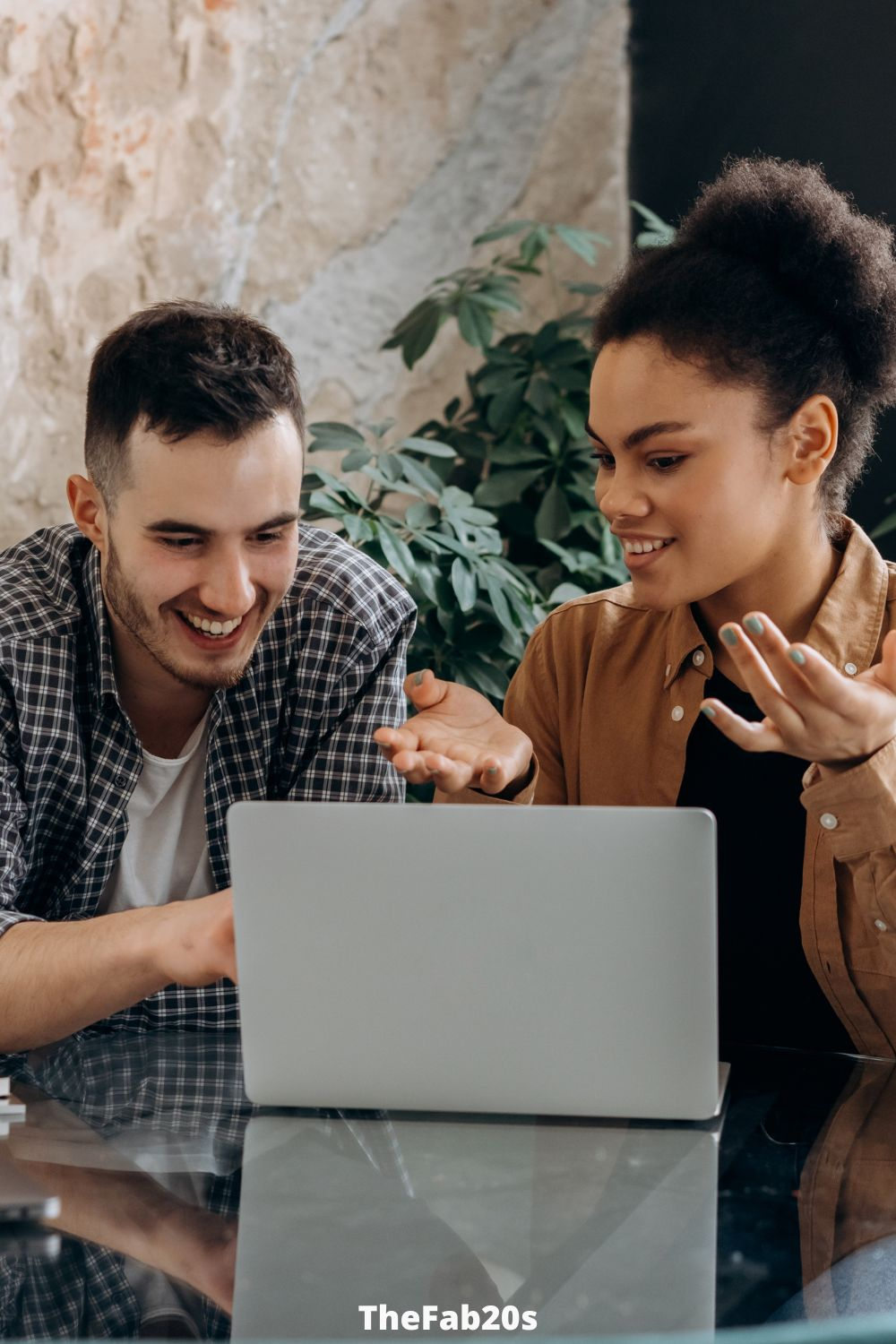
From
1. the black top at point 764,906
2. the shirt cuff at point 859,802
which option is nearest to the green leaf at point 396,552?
the black top at point 764,906

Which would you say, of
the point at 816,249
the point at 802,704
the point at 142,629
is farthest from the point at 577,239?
the point at 802,704

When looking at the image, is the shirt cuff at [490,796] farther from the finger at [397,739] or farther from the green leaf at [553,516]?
the green leaf at [553,516]

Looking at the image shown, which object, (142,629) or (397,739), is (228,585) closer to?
(142,629)

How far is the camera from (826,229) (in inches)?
51.2

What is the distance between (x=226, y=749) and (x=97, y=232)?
95 cm

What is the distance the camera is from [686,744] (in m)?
1.39

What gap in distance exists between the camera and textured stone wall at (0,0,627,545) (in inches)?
76.4

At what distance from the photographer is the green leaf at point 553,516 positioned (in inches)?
83.7

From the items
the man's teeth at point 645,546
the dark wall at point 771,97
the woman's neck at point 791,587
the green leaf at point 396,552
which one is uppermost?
the dark wall at point 771,97

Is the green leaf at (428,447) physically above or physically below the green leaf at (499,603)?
above

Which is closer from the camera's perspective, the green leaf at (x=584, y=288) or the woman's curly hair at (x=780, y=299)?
the woman's curly hair at (x=780, y=299)

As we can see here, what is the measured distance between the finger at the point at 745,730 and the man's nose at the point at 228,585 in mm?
507

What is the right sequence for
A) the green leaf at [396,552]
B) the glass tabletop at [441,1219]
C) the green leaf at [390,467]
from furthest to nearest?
the green leaf at [390,467] < the green leaf at [396,552] < the glass tabletop at [441,1219]

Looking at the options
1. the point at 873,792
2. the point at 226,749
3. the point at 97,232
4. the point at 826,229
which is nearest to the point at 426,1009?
the point at 873,792
